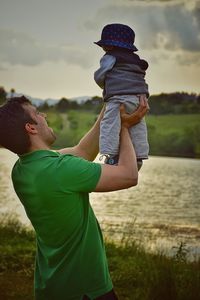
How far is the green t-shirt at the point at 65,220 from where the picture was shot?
224 centimetres

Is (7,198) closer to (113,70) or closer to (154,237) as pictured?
(154,237)

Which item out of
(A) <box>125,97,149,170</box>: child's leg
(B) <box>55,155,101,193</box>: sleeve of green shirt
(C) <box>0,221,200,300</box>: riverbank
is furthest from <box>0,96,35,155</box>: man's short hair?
(C) <box>0,221,200,300</box>: riverbank

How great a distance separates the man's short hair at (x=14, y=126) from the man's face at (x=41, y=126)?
2 centimetres

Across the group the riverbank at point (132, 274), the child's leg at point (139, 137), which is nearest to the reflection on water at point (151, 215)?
the riverbank at point (132, 274)

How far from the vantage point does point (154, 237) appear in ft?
54.9

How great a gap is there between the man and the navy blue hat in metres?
0.49

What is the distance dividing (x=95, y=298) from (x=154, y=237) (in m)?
14.7

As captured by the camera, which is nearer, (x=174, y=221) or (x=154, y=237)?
(x=154, y=237)

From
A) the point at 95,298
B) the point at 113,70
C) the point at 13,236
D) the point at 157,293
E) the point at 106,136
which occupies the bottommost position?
the point at 13,236

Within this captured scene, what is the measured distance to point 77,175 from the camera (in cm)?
223

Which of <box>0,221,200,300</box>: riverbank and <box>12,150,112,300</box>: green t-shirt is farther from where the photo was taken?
<box>0,221,200,300</box>: riverbank

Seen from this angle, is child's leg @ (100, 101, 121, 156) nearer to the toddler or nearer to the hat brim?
the toddler

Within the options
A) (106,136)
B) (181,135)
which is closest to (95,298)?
(106,136)

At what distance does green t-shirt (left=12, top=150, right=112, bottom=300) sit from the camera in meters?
2.24
